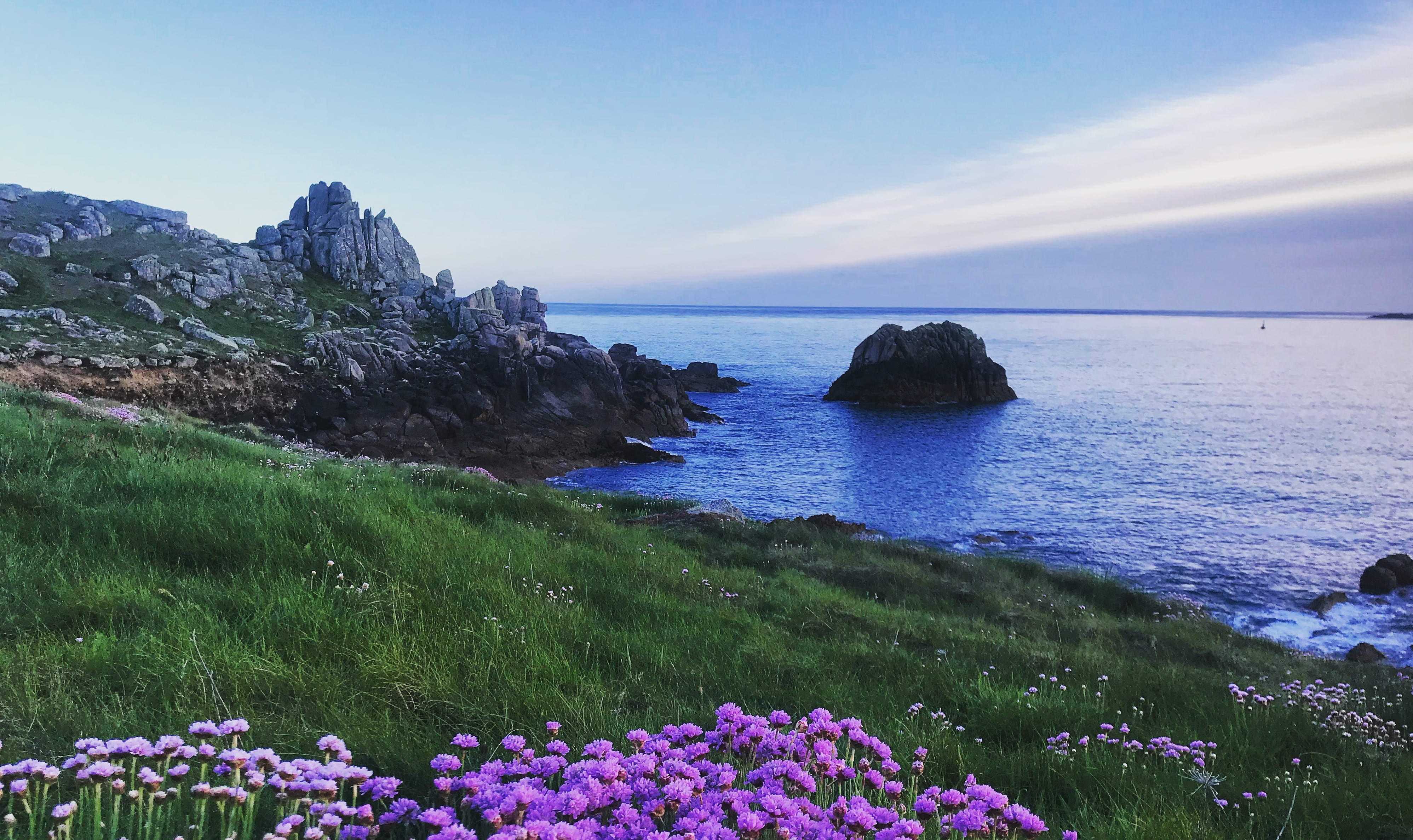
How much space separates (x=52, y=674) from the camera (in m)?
3.56

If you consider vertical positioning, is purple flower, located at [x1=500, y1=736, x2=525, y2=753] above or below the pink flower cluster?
above

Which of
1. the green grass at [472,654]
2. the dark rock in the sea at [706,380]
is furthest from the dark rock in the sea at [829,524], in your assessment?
the dark rock in the sea at [706,380]

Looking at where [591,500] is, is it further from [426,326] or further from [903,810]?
[426,326]

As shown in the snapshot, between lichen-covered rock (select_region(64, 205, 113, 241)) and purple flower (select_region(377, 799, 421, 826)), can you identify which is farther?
lichen-covered rock (select_region(64, 205, 113, 241))

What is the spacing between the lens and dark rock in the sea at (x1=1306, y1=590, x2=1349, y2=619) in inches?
747

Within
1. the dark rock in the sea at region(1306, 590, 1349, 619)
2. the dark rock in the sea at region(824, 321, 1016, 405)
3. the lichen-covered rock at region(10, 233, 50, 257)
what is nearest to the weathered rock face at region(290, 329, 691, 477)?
the lichen-covered rock at region(10, 233, 50, 257)

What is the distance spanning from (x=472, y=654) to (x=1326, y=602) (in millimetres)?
24094

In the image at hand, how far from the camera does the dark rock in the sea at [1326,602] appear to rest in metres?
19.0

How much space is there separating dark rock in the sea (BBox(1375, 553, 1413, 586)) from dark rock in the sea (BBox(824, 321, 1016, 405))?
42427mm

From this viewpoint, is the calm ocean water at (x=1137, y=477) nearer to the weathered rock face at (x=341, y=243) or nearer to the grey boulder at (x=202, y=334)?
the grey boulder at (x=202, y=334)

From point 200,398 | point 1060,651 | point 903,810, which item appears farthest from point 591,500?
point 200,398

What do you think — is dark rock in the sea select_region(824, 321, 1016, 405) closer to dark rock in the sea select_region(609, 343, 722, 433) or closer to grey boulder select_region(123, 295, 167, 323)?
dark rock in the sea select_region(609, 343, 722, 433)

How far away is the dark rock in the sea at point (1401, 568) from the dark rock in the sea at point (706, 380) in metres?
50.8

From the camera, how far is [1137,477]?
35125 millimetres
